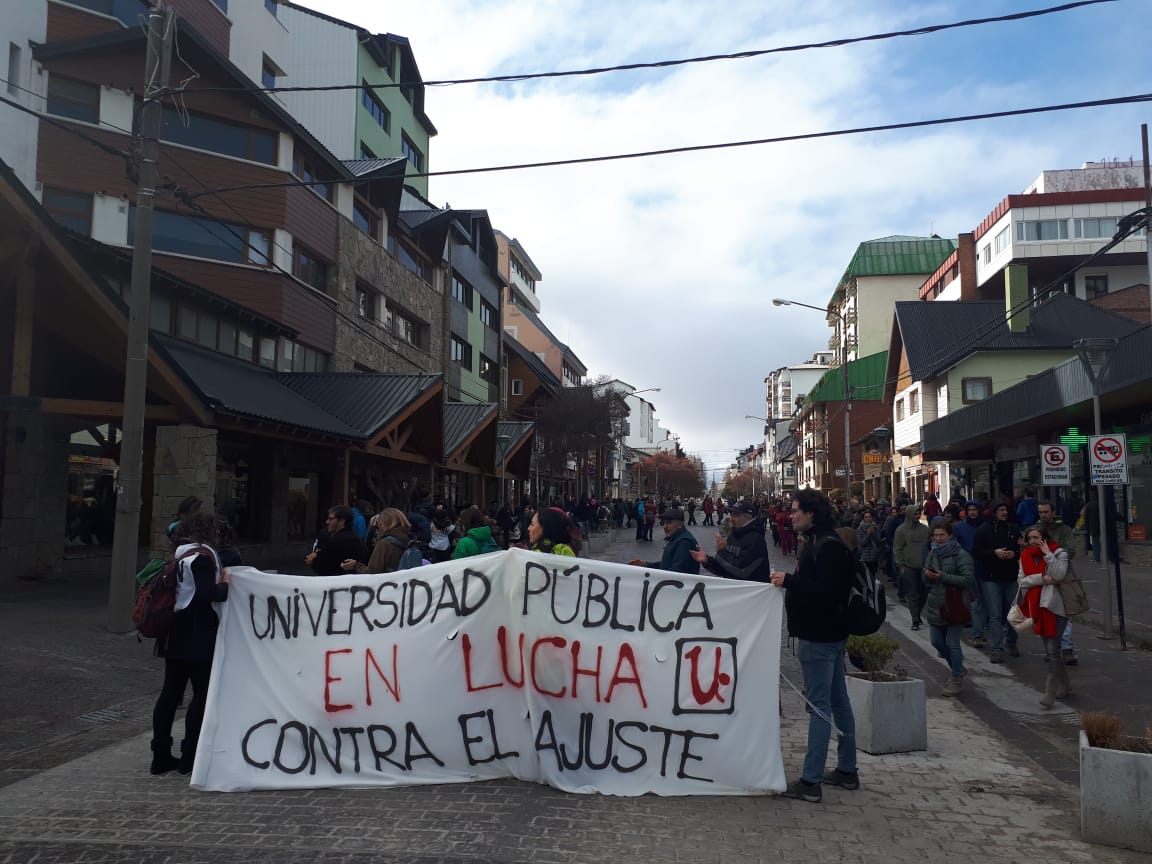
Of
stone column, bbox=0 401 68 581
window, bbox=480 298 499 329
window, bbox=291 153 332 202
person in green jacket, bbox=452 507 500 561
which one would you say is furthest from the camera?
window, bbox=480 298 499 329

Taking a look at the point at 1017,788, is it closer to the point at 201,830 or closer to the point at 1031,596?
the point at 1031,596

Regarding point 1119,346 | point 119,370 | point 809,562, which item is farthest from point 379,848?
point 1119,346

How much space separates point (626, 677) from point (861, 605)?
151 centimetres

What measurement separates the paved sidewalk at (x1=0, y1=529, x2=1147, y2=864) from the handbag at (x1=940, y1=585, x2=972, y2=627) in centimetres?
217

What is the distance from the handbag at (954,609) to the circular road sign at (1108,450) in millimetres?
Result: 4399

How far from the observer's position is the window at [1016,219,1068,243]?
55.9 metres

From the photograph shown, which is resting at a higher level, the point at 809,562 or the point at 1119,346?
the point at 1119,346

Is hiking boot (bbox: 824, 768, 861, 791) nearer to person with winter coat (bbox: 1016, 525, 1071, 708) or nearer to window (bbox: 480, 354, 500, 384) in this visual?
person with winter coat (bbox: 1016, 525, 1071, 708)

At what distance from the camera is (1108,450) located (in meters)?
11.6

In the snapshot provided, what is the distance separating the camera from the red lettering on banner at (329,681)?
5.89m

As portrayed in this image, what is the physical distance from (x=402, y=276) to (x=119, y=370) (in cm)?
1760

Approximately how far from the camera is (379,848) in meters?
4.64

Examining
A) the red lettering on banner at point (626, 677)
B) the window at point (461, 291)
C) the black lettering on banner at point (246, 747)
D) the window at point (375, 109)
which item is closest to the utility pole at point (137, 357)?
the black lettering on banner at point (246, 747)

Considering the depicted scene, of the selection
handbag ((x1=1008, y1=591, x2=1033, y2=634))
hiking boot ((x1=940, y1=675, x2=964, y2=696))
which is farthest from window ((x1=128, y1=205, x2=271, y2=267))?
handbag ((x1=1008, y1=591, x2=1033, y2=634))
